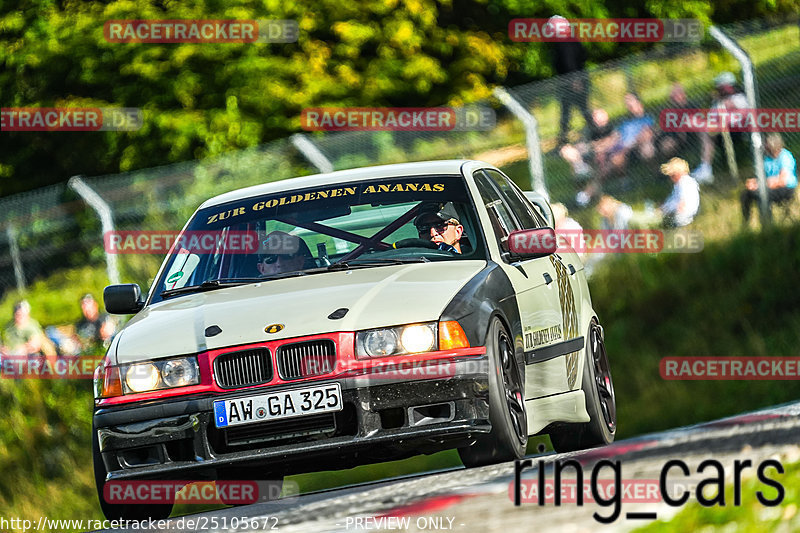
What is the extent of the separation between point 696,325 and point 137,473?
8153 mm

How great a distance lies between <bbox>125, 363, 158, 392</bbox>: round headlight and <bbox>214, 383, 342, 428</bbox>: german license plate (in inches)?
16.5

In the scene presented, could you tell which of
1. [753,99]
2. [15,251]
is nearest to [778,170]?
[753,99]

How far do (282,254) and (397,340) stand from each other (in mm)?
1391

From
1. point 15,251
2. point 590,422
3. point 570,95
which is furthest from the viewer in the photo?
point 15,251

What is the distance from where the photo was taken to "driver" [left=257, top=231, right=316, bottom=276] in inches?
301

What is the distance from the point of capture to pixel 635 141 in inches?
615

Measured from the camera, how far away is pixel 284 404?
648 cm

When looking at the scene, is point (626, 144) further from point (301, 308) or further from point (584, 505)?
point (584, 505)

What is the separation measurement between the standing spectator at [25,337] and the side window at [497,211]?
348 inches

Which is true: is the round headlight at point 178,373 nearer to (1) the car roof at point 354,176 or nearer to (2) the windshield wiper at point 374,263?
(2) the windshield wiper at point 374,263

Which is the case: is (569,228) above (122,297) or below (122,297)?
below

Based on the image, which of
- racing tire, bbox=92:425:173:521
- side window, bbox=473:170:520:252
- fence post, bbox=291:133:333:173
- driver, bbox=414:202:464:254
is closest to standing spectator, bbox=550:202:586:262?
fence post, bbox=291:133:333:173

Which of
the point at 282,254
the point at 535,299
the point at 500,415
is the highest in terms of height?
the point at 282,254

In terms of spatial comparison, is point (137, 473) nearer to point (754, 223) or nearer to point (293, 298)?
point (293, 298)
